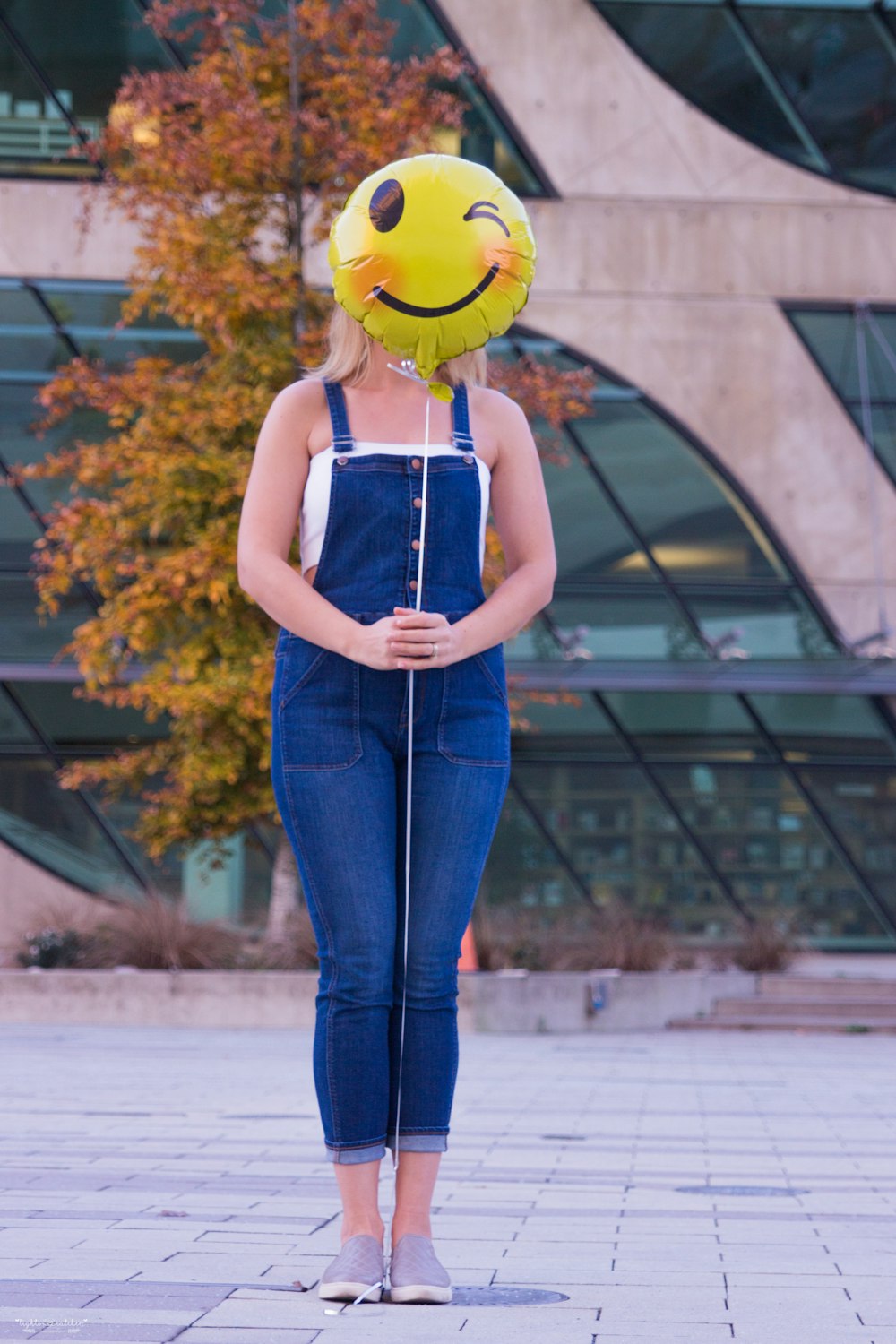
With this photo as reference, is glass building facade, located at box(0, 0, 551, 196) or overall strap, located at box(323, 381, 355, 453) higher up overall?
glass building facade, located at box(0, 0, 551, 196)

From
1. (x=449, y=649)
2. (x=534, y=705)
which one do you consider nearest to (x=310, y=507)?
(x=449, y=649)

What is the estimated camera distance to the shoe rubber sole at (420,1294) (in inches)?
129

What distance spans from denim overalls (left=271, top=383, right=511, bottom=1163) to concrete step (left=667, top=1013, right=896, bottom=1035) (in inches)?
413

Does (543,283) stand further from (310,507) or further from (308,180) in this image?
(310,507)

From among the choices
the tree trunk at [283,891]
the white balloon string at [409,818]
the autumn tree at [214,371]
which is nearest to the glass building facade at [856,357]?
the autumn tree at [214,371]

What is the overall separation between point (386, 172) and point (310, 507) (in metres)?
0.71

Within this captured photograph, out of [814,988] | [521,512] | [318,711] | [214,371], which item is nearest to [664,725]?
[814,988]

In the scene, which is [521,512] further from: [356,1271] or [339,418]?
[356,1271]

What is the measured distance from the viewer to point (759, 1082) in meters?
9.49

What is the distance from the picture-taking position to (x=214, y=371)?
13422 mm

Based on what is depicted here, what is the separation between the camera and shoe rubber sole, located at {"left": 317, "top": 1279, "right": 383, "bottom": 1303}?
328 cm

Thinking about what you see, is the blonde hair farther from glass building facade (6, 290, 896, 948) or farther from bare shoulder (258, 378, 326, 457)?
glass building facade (6, 290, 896, 948)

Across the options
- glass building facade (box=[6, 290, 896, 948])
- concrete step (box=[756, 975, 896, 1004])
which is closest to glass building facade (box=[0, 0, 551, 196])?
glass building facade (box=[6, 290, 896, 948])

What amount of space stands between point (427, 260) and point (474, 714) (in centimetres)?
92
